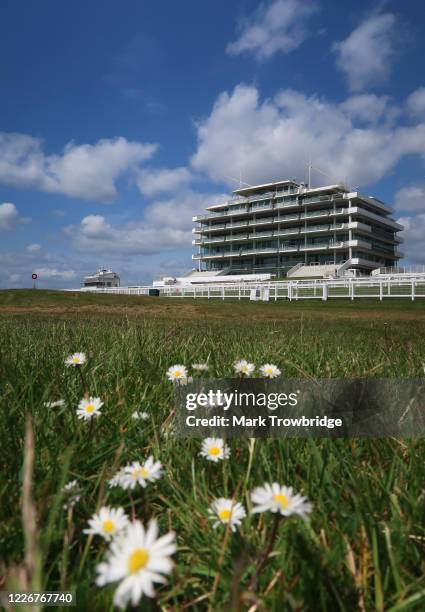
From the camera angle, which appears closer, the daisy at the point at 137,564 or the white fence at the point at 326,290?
the daisy at the point at 137,564

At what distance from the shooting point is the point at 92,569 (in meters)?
0.83

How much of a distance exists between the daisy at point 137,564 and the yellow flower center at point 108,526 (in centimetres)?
22

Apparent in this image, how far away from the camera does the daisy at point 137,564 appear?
0.47 metres

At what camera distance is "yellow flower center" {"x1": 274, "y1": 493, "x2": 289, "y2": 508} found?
26.5 inches

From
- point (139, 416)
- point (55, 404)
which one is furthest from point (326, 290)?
point (55, 404)

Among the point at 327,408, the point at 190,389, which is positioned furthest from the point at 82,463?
the point at 327,408

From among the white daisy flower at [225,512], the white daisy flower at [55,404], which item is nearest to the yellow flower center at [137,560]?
the white daisy flower at [225,512]

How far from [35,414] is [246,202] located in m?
86.2

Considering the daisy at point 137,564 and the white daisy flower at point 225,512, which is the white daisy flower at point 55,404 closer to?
the white daisy flower at point 225,512

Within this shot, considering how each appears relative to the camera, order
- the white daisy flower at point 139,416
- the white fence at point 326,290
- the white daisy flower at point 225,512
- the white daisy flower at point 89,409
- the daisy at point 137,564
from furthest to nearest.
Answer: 1. the white fence at point 326,290
2. the white daisy flower at point 139,416
3. the white daisy flower at point 89,409
4. the white daisy flower at point 225,512
5. the daisy at point 137,564

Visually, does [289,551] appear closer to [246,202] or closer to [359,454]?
[359,454]

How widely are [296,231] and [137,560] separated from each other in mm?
79936

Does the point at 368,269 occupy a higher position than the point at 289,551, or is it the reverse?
the point at 368,269

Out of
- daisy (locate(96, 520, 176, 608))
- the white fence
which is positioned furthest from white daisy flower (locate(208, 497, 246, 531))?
the white fence
